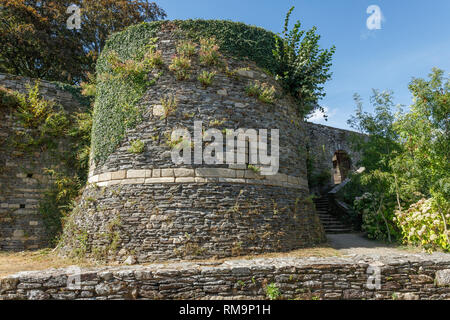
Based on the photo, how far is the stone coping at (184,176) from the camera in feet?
19.9

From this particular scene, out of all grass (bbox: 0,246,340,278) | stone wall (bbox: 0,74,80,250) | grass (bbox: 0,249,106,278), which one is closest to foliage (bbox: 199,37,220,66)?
grass (bbox: 0,246,340,278)

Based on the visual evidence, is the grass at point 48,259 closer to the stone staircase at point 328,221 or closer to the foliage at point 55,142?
the foliage at point 55,142

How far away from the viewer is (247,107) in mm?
6922

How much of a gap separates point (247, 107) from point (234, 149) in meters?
1.28

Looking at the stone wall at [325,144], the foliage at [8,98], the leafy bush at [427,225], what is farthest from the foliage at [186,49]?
the stone wall at [325,144]

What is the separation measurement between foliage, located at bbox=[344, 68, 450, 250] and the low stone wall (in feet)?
8.29

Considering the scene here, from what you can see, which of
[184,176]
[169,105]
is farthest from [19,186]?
[184,176]

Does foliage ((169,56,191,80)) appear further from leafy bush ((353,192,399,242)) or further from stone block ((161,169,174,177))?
leafy bush ((353,192,399,242))

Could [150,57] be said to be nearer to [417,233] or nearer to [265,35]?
[265,35]

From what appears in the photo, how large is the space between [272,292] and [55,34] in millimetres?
16407

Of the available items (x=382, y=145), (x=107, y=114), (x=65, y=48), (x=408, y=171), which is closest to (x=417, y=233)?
(x=408, y=171)

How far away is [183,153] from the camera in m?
6.16

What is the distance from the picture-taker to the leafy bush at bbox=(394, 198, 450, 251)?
635cm

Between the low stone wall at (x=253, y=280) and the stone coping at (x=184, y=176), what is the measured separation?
215cm
